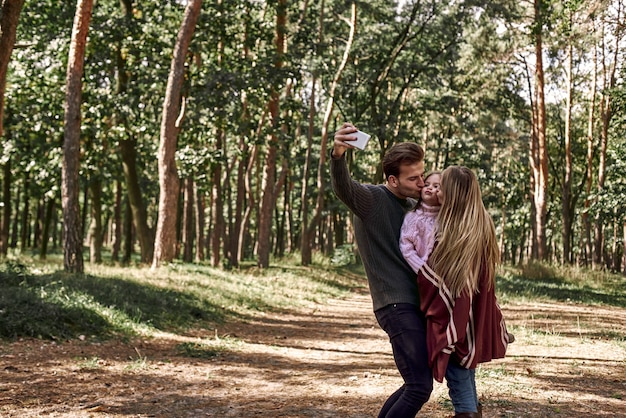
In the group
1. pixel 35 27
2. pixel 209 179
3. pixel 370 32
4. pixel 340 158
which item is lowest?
pixel 340 158

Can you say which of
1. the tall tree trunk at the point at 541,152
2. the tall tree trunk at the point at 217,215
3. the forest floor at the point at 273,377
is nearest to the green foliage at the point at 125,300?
the forest floor at the point at 273,377

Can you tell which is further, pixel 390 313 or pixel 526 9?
pixel 526 9

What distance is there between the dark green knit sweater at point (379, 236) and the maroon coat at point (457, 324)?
0.12 metres

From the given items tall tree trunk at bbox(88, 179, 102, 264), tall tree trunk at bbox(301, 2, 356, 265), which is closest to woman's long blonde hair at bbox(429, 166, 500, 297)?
tall tree trunk at bbox(88, 179, 102, 264)

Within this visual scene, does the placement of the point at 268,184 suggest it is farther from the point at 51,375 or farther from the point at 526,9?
the point at 51,375

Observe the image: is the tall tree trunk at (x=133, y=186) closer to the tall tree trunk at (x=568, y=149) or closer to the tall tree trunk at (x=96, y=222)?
the tall tree trunk at (x=96, y=222)

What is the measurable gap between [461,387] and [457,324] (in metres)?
0.45

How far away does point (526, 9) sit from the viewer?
2511 centimetres

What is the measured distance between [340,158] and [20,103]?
17999mm

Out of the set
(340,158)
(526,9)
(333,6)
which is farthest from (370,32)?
(340,158)

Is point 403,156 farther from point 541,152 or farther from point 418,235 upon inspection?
point 541,152

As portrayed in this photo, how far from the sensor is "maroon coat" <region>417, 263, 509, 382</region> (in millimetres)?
3709

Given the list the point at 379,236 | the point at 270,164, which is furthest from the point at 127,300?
the point at 270,164

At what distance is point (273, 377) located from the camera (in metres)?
8.00
